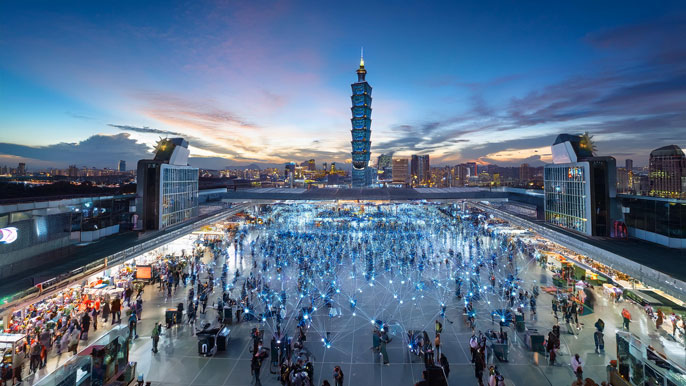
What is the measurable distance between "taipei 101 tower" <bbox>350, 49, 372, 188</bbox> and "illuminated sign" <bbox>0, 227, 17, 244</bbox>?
92663 millimetres

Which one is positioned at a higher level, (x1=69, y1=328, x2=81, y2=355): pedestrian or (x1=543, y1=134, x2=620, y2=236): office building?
(x1=543, y1=134, x2=620, y2=236): office building

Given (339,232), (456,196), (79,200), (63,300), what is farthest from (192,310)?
(456,196)

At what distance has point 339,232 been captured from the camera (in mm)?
36812

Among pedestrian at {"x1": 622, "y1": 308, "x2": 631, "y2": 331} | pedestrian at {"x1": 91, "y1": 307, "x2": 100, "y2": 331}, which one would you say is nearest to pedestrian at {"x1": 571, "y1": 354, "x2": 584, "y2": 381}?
pedestrian at {"x1": 622, "y1": 308, "x2": 631, "y2": 331}

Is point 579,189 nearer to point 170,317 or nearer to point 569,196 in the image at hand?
point 569,196

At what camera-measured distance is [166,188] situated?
2384cm

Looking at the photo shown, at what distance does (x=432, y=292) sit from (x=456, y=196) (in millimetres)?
27029

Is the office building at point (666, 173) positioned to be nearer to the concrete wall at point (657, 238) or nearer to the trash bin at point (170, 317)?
the concrete wall at point (657, 238)

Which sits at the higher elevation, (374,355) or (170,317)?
(170,317)

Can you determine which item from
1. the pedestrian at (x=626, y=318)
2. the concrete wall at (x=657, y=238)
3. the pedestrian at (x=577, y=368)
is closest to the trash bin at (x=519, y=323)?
the pedestrian at (x=577, y=368)

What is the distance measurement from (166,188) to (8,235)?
10.7m

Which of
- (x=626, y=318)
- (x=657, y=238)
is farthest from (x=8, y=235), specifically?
(x=657, y=238)

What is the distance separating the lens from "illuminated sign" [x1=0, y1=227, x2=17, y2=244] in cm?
1320

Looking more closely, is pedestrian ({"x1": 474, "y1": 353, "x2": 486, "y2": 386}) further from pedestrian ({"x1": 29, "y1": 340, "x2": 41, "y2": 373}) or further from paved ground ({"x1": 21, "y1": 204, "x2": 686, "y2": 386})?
pedestrian ({"x1": 29, "y1": 340, "x2": 41, "y2": 373})
